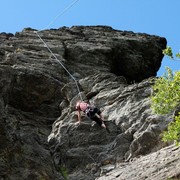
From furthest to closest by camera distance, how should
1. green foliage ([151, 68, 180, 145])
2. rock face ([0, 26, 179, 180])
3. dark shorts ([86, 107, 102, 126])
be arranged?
1. dark shorts ([86, 107, 102, 126])
2. rock face ([0, 26, 179, 180])
3. green foliage ([151, 68, 180, 145])

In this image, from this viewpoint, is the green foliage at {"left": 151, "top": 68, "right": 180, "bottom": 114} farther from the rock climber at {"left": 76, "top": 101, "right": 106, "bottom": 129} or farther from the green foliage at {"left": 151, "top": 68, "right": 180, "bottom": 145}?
the rock climber at {"left": 76, "top": 101, "right": 106, "bottom": 129}

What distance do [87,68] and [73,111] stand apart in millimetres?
10131

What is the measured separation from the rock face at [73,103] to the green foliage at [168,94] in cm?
239

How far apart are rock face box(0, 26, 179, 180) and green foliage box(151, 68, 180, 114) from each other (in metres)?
2.39

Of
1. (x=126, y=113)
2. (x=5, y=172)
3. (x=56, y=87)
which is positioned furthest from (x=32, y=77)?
(x=5, y=172)

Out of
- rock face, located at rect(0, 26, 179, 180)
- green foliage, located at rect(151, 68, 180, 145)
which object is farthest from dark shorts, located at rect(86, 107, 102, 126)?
green foliage, located at rect(151, 68, 180, 145)

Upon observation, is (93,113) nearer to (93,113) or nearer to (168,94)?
(93,113)

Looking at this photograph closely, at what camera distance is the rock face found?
22.6 metres

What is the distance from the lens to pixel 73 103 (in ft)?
94.7

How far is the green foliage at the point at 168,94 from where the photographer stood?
19469 mm

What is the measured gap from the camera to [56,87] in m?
32.8

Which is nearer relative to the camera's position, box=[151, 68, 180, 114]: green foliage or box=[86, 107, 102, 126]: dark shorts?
box=[151, 68, 180, 114]: green foliage

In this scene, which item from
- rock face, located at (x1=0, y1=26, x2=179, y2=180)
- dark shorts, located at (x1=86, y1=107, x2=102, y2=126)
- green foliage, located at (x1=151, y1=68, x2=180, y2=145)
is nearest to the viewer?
green foliage, located at (x1=151, y1=68, x2=180, y2=145)

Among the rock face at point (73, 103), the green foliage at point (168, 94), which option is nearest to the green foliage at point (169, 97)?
the green foliage at point (168, 94)
